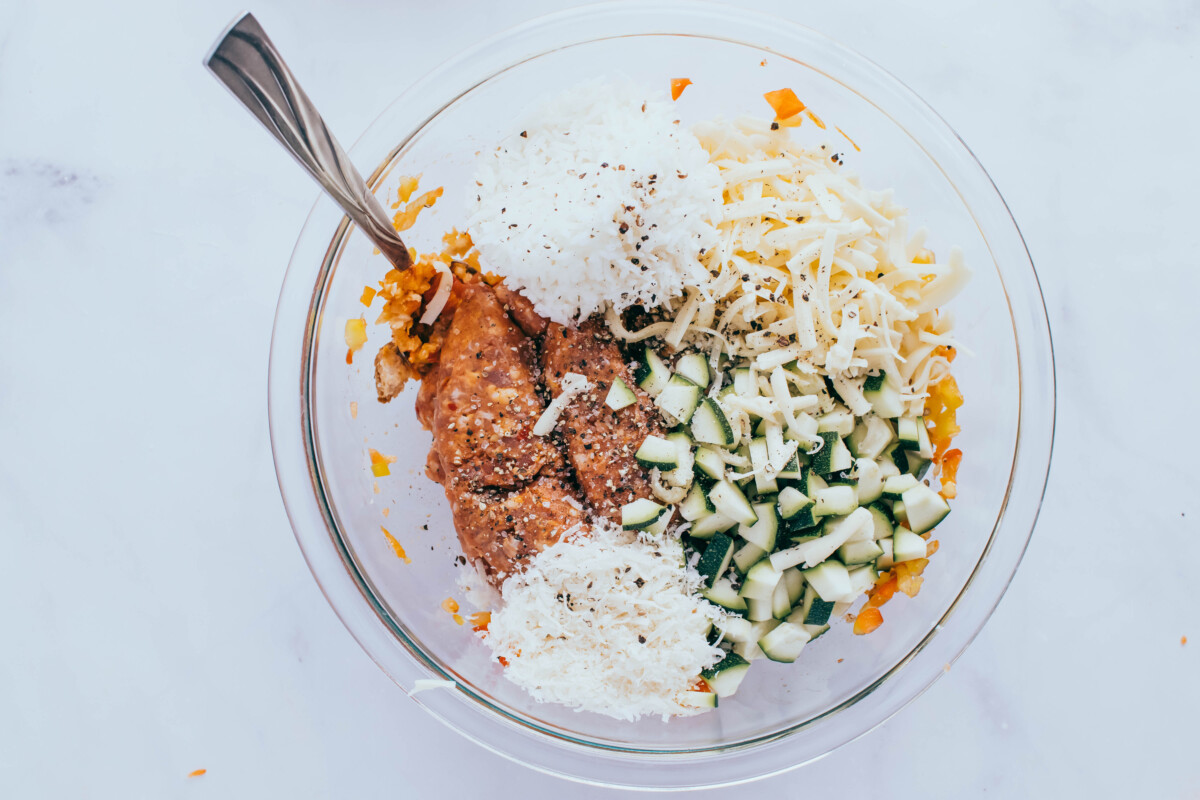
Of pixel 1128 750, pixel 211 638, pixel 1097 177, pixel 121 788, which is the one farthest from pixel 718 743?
pixel 1097 177

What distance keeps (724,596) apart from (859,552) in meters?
0.36

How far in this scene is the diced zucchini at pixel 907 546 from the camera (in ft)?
6.69

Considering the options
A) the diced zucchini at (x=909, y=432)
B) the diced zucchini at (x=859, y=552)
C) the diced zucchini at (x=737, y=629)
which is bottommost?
the diced zucchini at (x=737, y=629)

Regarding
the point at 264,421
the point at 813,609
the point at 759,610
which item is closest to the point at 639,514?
the point at 759,610

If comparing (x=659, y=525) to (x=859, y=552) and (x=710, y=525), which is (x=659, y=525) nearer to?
(x=710, y=525)

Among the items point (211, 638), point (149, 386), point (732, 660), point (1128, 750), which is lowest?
point (1128, 750)

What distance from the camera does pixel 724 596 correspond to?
1999mm

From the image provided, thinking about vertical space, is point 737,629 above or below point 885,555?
below

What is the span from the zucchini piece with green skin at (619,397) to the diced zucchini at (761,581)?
1.72 feet

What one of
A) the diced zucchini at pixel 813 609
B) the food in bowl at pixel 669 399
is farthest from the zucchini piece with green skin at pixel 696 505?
the diced zucchini at pixel 813 609

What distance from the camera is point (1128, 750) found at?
243 cm

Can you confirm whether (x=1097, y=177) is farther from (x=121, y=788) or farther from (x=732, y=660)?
(x=121, y=788)

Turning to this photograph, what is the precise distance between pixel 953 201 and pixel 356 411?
5.93 ft

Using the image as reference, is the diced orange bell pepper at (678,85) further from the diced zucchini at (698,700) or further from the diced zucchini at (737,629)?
the diced zucchini at (698,700)
